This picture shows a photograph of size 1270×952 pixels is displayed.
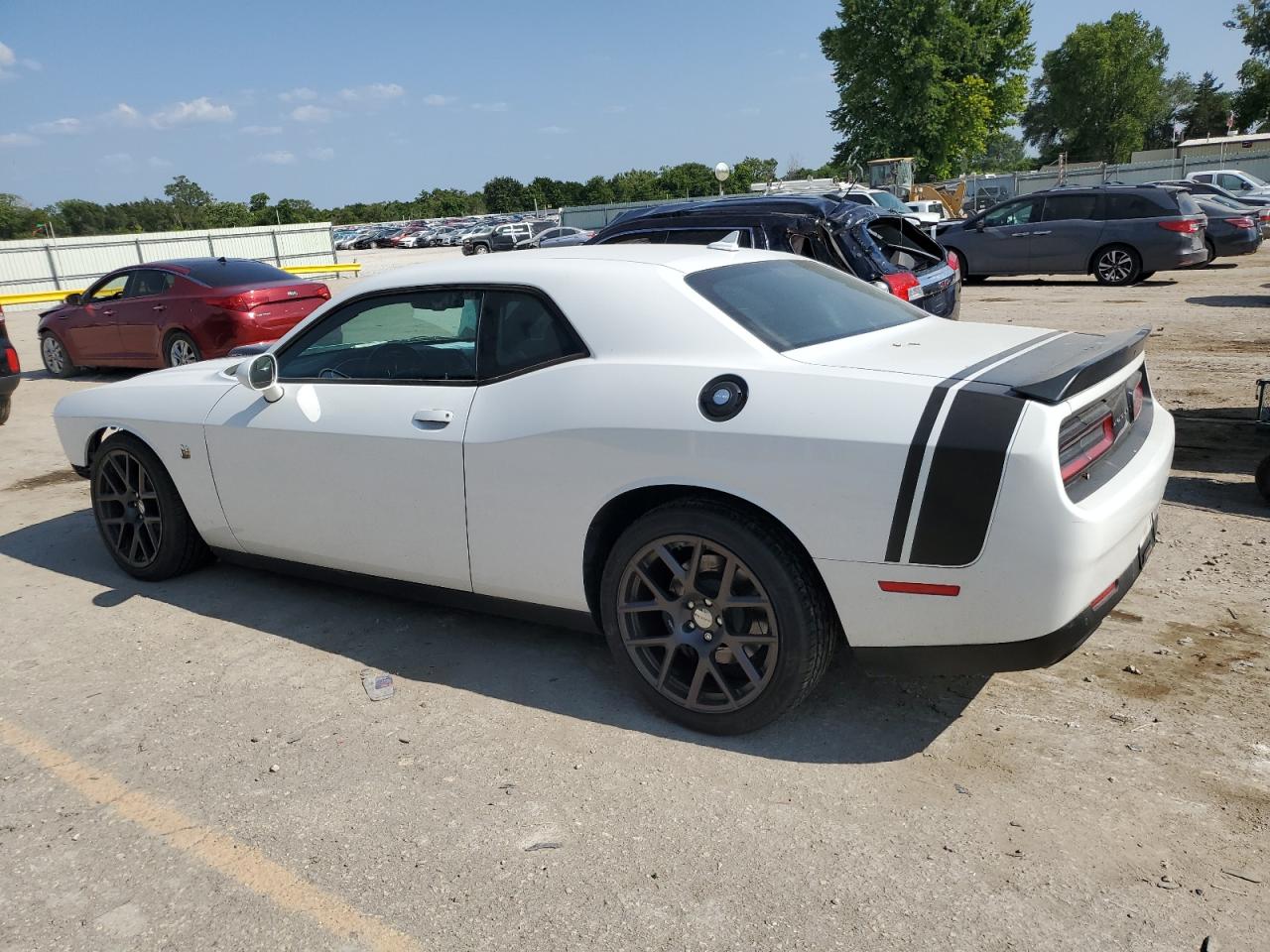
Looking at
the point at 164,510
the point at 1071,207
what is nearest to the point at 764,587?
the point at 164,510

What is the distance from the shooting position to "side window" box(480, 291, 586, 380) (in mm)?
3588

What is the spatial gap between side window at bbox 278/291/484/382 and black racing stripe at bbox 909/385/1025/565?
1.80 metres

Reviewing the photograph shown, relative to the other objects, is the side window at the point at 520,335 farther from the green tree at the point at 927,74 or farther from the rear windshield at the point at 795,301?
the green tree at the point at 927,74

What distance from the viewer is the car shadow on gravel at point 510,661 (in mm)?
3320

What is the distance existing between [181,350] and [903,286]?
803 cm

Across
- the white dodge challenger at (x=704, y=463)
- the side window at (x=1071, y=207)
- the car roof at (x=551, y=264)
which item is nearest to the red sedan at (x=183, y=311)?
the white dodge challenger at (x=704, y=463)

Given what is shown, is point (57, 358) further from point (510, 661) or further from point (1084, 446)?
point (1084, 446)

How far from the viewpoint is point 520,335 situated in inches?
145

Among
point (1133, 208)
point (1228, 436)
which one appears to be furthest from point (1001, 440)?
point (1133, 208)

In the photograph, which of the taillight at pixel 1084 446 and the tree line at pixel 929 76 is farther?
the tree line at pixel 929 76

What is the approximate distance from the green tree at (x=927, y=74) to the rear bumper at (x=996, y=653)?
57499 mm

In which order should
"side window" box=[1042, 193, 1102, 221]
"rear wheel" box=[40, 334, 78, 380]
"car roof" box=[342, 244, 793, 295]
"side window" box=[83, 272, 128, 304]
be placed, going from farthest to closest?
"side window" box=[1042, 193, 1102, 221]
"rear wheel" box=[40, 334, 78, 380]
"side window" box=[83, 272, 128, 304]
"car roof" box=[342, 244, 793, 295]

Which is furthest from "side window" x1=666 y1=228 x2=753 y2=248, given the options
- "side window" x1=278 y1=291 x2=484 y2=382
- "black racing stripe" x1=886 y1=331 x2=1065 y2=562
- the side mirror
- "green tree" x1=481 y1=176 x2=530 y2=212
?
"green tree" x1=481 y1=176 x2=530 y2=212

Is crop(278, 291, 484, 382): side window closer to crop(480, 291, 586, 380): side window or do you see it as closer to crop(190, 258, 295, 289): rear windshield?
crop(480, 291, 586, 380): side window
